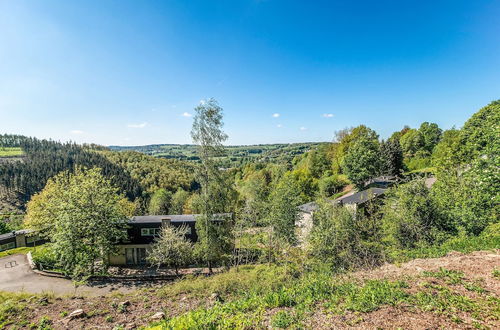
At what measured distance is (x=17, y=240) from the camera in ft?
108

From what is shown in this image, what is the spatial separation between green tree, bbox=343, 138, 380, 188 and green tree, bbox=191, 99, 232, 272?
91.2 feet

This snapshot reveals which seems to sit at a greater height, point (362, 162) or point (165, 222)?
point (362, 162)

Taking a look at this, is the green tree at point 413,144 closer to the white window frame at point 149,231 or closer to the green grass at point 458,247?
the green grass at point 458,247

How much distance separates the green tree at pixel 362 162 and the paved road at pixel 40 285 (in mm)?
34825

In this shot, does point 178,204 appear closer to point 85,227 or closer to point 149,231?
point 149,231

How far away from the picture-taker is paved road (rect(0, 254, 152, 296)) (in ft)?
54.6

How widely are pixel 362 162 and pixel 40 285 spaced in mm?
41975

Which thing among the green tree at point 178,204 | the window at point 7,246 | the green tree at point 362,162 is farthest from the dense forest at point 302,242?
the green tree at point 178,204

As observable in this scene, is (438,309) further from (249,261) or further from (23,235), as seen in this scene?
(23,235)

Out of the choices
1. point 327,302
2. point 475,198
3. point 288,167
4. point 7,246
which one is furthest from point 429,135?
point 7,246

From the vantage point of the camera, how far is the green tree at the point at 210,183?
699 inches

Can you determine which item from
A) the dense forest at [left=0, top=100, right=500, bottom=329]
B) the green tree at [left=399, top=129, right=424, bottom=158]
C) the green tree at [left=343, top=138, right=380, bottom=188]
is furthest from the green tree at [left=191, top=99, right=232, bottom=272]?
the green tree at [left=399, top=129, right=424, bottom=158]

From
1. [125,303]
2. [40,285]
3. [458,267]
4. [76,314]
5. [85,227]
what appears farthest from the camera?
[85,227]

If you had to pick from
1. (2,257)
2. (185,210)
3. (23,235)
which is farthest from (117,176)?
(2,257)
